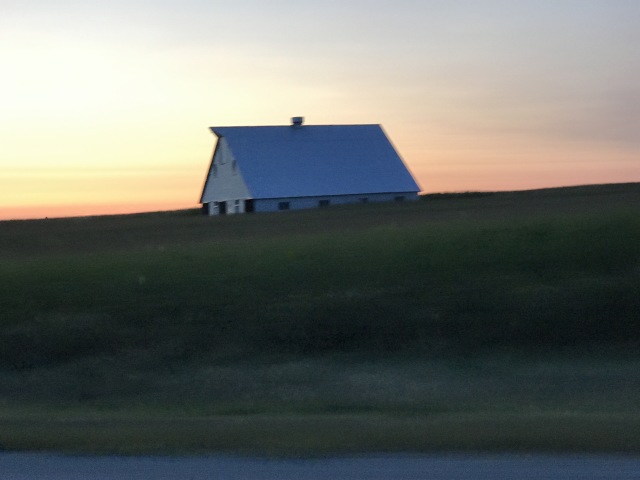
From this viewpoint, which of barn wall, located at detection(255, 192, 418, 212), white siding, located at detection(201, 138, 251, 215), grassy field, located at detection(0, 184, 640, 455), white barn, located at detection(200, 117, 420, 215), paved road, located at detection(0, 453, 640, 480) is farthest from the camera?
white siding, located at detection(201, 138, 251, 215)

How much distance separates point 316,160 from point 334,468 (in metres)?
39.7

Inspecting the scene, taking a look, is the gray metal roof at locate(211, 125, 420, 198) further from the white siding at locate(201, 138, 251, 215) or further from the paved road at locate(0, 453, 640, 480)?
the paved road at locate(0, 453, 640, 480)

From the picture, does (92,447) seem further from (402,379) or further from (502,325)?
(502,325)

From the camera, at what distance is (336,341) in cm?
1714

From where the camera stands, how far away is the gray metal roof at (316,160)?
44.9 metres

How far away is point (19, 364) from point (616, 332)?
11481 millimetres

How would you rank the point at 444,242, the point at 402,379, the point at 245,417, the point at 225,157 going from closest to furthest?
1. the point at 245,417
2. the point at 402,379
3. the point at 444,242
4. the point at 225,157

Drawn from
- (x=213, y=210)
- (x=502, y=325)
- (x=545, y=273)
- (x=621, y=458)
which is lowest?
(x=621, y=458)

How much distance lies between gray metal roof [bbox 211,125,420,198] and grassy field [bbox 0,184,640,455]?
18.4 meters

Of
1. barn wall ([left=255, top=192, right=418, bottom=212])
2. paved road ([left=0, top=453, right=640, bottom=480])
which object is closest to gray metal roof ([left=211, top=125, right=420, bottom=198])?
barn wall ([left=255, top=192, right=418, bottom=212])

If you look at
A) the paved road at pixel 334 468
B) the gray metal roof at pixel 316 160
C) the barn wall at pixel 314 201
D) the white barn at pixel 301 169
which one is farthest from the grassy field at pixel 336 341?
the gray metal roof at pixel 316 160

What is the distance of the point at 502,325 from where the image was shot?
57.2 ft

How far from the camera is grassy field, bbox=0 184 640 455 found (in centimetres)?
A: 962

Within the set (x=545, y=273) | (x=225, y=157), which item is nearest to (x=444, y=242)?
(x=545, y=273)
